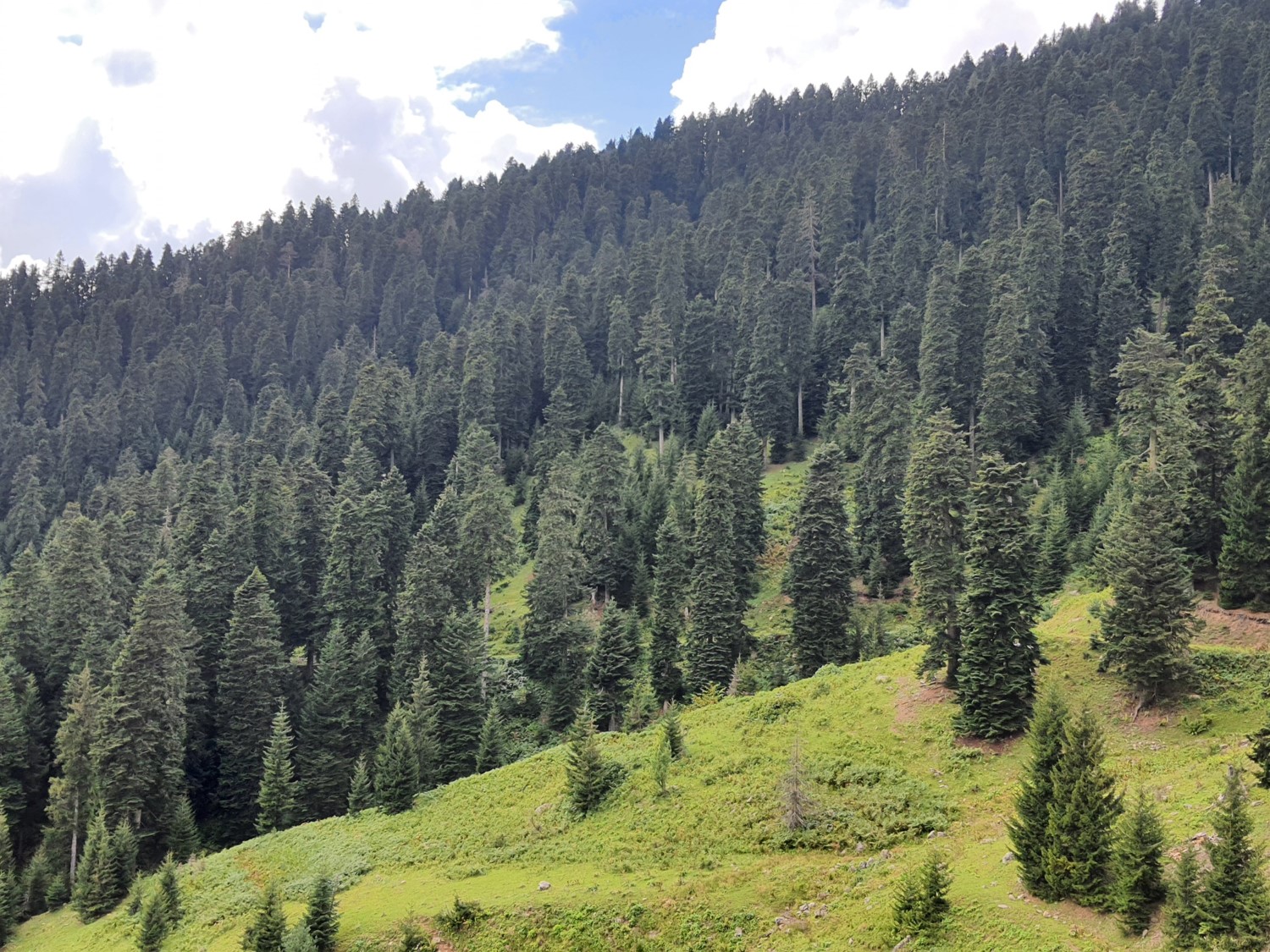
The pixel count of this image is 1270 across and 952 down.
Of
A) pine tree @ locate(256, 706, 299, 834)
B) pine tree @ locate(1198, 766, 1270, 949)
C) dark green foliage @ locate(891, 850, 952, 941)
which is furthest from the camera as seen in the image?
pine tree @ locate(256, 706, 299, 834)

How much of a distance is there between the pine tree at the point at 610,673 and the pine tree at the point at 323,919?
2454 cm

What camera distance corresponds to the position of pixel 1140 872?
21969 millimetres

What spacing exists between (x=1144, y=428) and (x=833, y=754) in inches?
1347

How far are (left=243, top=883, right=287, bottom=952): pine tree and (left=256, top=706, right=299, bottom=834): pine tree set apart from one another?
2098 centimetres

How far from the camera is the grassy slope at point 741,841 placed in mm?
26906

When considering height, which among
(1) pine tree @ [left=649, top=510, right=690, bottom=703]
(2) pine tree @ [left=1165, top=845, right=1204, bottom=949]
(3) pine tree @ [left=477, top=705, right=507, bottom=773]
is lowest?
(3) pine tree @ [left=477, top=705, right=507, bottom=773]

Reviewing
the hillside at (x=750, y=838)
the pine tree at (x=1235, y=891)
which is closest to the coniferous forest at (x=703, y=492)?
the pine tree at (x=1235, y=891)

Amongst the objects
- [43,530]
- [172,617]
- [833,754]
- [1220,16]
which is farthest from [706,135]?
[833,754]

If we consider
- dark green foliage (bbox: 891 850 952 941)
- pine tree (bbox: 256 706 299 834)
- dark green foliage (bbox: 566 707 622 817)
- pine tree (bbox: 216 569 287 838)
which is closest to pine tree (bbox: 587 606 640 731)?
dark green foliage (bbox: 566 707 622 817)

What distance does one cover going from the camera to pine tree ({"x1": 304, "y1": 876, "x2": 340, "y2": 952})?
Result: 3123cm

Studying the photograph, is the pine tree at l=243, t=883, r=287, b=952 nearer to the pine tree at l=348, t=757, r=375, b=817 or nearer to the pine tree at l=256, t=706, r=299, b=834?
the pine tree at l=348, t=757, r=375, b=817

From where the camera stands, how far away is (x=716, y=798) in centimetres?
3559

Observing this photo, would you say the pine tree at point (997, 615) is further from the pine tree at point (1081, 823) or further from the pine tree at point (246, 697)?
the pine tree at point (246, 697)

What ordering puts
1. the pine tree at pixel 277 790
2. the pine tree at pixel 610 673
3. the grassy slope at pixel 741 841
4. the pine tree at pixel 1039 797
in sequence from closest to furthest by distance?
the pine tree at pixel 1039 797 → the grassy slope at pixel 741 841 → the pine tree at pixel 277 790 → the pine tree at pixel 610 673
